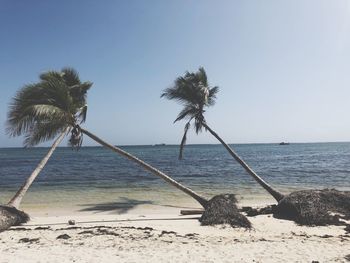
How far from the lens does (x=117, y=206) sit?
54.7 ft

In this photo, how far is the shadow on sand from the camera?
15.5 m

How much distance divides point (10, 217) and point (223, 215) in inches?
274

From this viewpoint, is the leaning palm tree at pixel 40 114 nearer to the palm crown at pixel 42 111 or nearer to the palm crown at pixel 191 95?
the palm crown at pixel 42 111

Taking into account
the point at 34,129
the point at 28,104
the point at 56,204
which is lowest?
the point at 56,204

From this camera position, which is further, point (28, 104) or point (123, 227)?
point (28, 104)

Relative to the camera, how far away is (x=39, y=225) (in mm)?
11453

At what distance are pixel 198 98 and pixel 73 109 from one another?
6.77 meters

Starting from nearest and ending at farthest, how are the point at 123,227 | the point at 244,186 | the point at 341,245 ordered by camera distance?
the point at 341,245
the point at 123,227
the point at 244,186

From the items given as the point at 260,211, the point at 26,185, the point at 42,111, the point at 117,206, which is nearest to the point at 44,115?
the point at 42,111

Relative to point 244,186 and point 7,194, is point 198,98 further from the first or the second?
point 7,194

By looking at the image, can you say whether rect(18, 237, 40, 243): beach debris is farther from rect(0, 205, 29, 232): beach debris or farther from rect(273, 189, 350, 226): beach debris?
rect(273, 189, 350, 226): beach debris

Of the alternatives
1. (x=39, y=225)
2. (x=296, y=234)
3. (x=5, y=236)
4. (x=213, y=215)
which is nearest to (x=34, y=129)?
(x=39, y=225)

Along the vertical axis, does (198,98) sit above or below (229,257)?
above

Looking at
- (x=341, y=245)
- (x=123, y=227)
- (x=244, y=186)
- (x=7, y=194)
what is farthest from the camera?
(x=244, y=186)
